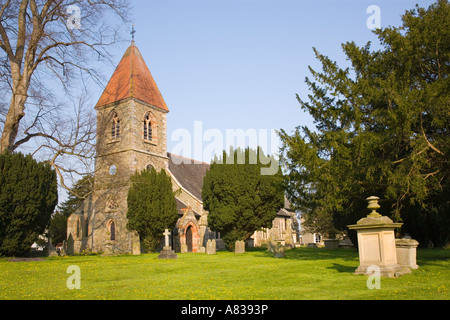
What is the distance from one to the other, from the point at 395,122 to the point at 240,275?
6166 millimetres

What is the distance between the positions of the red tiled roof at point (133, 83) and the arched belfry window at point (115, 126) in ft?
4.12

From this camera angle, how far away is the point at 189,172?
3753 cm

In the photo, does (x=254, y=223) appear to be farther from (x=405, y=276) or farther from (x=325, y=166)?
(x=405, y=276)

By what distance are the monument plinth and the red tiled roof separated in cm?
2427

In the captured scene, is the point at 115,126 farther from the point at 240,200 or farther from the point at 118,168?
the point at 240,200

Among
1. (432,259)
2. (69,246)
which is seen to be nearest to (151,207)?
(69,246)

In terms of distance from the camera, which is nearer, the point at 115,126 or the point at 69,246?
the point at 69,246

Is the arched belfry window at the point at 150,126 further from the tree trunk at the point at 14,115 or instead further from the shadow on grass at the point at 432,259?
the shadow on grass at the point at 432,259

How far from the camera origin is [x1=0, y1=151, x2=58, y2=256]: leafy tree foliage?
16047mm

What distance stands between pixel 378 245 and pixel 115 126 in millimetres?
25844

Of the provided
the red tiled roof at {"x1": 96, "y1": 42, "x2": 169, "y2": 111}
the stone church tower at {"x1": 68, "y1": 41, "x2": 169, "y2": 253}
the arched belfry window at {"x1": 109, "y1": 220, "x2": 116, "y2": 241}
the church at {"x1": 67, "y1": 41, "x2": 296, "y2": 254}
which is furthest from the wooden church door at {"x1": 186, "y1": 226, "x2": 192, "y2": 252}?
the red tiled roof at {"x1": 96, "y1": 42, "x2": 169, "y2": 111}

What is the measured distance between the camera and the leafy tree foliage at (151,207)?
25984 millimetres

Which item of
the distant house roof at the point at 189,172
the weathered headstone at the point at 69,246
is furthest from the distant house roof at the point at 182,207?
the weathered headstone at the point at 69,246
